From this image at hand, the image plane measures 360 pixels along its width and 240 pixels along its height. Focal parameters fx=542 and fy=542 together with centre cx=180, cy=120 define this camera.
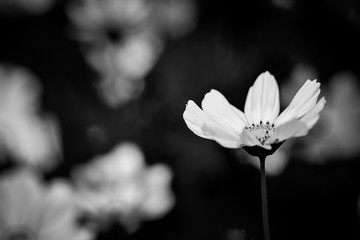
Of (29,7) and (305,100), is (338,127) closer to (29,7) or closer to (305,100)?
(305,100)

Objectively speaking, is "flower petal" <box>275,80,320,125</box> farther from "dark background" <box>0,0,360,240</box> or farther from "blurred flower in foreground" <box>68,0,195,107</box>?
"blurred flower in foreground" <box>68,0,195,107</box>

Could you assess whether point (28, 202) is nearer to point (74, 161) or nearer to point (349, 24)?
point (74, 161)

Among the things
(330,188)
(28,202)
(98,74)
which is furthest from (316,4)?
(28,202)

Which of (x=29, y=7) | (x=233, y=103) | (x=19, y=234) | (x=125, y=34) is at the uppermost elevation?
(x=29, y=7)

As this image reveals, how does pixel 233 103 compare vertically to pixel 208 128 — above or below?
above

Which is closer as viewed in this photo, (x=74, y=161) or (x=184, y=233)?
(x=184, y=233)

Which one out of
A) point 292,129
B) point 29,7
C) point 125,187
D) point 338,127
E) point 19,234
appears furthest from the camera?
point 29,7

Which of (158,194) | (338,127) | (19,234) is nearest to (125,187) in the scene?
(158,194)

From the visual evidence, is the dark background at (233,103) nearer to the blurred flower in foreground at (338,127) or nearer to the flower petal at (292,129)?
the blurred flower in foreground at (338,127)
